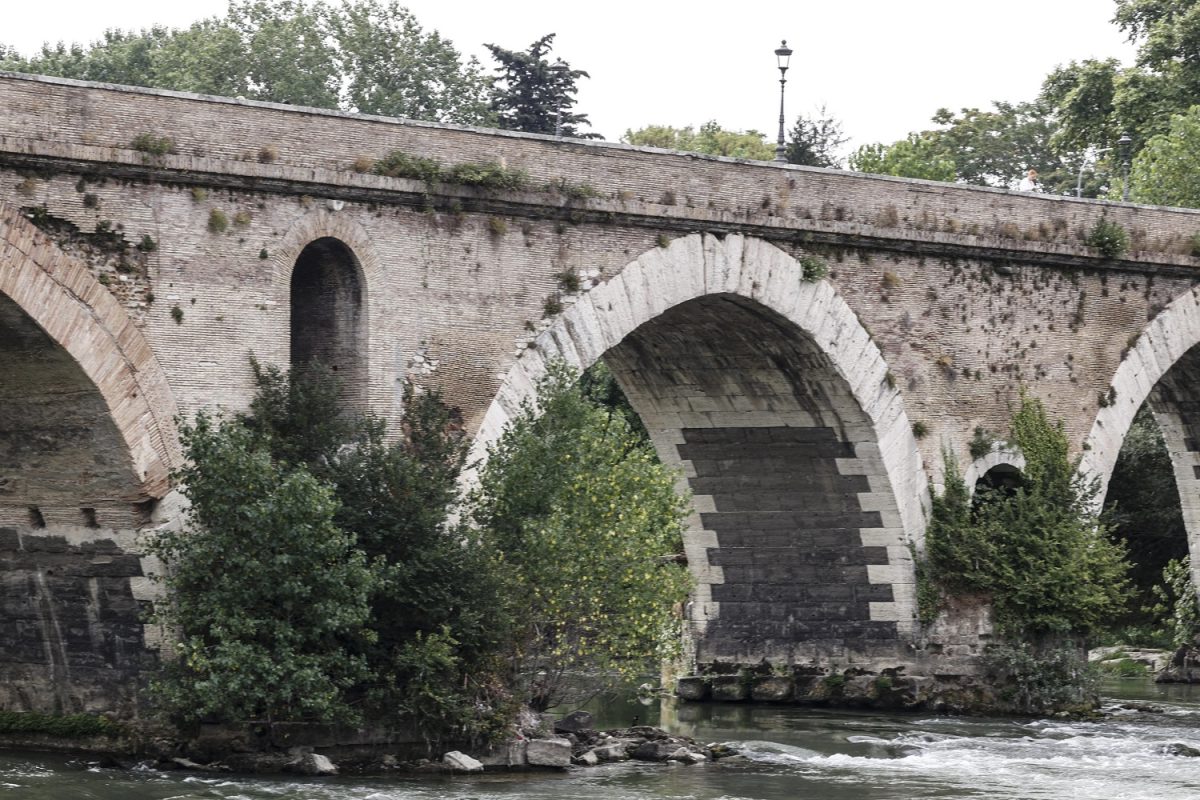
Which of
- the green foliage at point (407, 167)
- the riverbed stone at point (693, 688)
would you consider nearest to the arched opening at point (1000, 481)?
the riverbed stone at point (693, 688)

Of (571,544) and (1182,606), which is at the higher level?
(1182,606)

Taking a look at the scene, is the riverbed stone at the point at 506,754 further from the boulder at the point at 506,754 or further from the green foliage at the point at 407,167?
the green foliage at the point at 407,167

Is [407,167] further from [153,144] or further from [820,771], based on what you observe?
[820,771]

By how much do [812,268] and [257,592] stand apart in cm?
801

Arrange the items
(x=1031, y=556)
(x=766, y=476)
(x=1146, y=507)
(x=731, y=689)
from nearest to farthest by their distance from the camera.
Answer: (x=1031, y=556), (x=766, y=476), (x=731, y=689), (x=1146, y=507)

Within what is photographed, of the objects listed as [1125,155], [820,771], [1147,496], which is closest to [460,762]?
[820,771]

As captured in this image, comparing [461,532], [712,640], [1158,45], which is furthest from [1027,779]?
[1158,45]

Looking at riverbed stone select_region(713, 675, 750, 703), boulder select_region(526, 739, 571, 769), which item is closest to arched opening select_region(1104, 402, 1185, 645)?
riverbed stone select_region(713, 675, 750, 703)

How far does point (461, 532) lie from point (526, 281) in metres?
3.07

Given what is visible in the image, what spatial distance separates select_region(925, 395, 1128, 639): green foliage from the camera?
74.3 ft

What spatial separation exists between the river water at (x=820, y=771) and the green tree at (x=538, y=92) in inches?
718

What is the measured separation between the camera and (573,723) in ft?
65.2

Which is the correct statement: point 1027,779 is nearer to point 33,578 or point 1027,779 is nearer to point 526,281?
point 526,281

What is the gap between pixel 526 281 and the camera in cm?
1936
